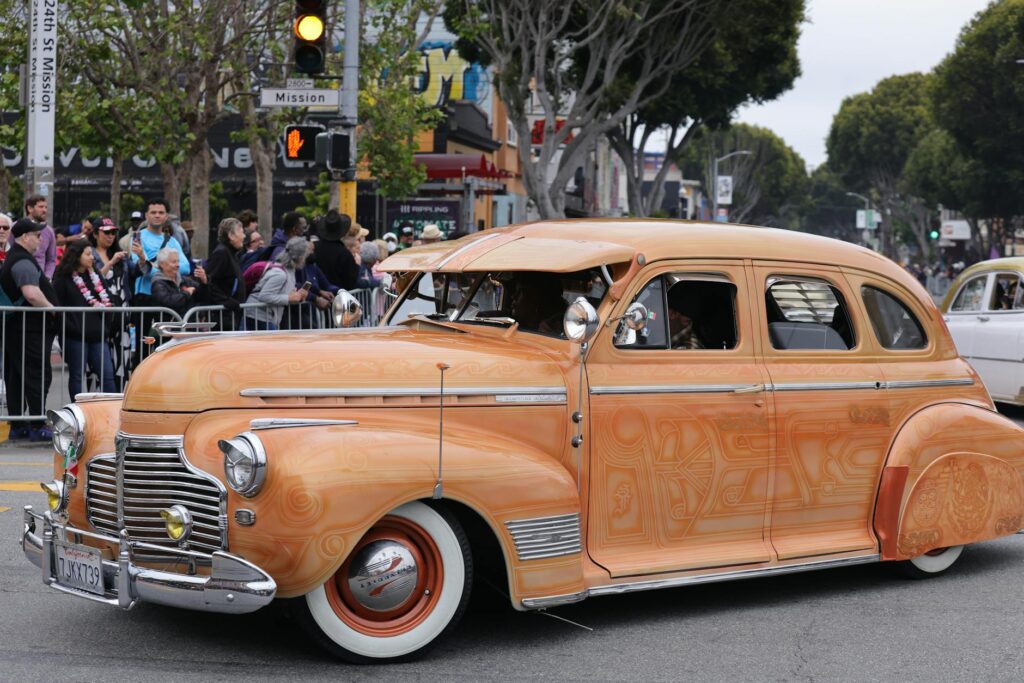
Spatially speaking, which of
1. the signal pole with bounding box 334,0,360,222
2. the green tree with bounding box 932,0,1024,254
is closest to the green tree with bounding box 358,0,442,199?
the signal pole with bounding box 334,0,360,222

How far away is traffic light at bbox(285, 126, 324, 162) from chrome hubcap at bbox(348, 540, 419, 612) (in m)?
9.36

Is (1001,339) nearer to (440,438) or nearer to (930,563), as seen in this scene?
(930,563)

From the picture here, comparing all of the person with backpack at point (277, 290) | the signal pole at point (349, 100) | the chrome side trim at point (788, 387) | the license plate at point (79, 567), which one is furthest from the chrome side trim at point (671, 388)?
the signal pole at point (349, 100)

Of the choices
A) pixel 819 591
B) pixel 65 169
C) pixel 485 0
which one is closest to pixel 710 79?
pixel 485 0

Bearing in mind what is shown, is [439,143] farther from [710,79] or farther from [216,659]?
[216,659]

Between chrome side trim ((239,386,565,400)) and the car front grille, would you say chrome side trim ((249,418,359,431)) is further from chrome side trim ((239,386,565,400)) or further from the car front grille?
the car front grille

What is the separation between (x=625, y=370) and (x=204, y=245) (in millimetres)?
20724

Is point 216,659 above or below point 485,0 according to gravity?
below

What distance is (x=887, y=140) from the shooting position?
306 ft

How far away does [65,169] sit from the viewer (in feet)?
136

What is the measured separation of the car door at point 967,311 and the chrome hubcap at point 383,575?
1084 cm

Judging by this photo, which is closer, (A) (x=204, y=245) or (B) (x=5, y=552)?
(B) (x=5, y=552)

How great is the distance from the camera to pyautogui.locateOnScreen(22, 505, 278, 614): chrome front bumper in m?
5.02

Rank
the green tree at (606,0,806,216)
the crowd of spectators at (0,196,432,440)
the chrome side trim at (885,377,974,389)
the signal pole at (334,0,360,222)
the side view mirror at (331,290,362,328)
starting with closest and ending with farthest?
the chrome side trim at (885,377,974,389)
the side view mirror at (331,290,362,328)
the crowd of spectators at (0,196,432,440)
the signal pole at (334,0,360,222)
the green tree at (606,0,806,216)
